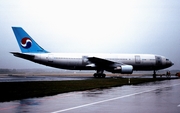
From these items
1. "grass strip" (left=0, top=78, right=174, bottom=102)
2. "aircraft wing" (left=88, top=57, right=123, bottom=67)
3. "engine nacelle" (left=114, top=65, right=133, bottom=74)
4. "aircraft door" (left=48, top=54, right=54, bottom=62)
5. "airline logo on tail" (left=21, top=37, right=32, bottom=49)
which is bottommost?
"grass strip" (left=0, top=78, right=174, bottom=102)

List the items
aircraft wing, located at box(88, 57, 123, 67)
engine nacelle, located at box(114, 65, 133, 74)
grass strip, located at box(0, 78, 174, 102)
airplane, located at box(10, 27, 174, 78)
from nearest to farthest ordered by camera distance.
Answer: grass strip, located at box(0, 78, 174, 102), engine nacelle, located at box(114, 65, 133, 74), aircraft wing, located at box(88, 57, 123, 67), airplane, located at box(10, 27, 174, 78)

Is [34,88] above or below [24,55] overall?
below

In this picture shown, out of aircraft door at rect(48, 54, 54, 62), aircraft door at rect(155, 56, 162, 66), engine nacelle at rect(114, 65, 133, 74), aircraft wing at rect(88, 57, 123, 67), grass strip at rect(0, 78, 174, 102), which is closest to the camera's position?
grass strip at rect(0, 78, 174, 102)

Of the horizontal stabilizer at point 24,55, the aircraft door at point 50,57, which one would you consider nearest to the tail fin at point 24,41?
the horizontal stabilizer at point 24,55

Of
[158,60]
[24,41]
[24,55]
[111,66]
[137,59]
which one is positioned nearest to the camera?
[24,55]

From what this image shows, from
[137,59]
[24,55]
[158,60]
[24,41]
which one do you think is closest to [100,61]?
[137,59]

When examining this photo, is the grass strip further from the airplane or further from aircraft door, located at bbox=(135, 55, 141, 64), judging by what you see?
aircraft door, located at bbox=(135, 55, 141, 64)

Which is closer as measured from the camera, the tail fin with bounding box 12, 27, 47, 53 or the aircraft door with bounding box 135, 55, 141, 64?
the tail fin with bounding box 12, 27, 47, 53

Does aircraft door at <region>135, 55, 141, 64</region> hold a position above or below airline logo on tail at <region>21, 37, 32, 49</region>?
below

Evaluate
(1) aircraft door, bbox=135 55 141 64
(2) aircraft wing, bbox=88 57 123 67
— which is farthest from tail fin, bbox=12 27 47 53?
(1) aircraft door, bbox=135 55 141 64

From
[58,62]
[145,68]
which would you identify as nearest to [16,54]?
[58,62]

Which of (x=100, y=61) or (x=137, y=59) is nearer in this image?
(x=100, y=61)

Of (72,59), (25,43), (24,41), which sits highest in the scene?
(24,41)

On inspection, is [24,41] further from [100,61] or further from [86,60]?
[100,61]
